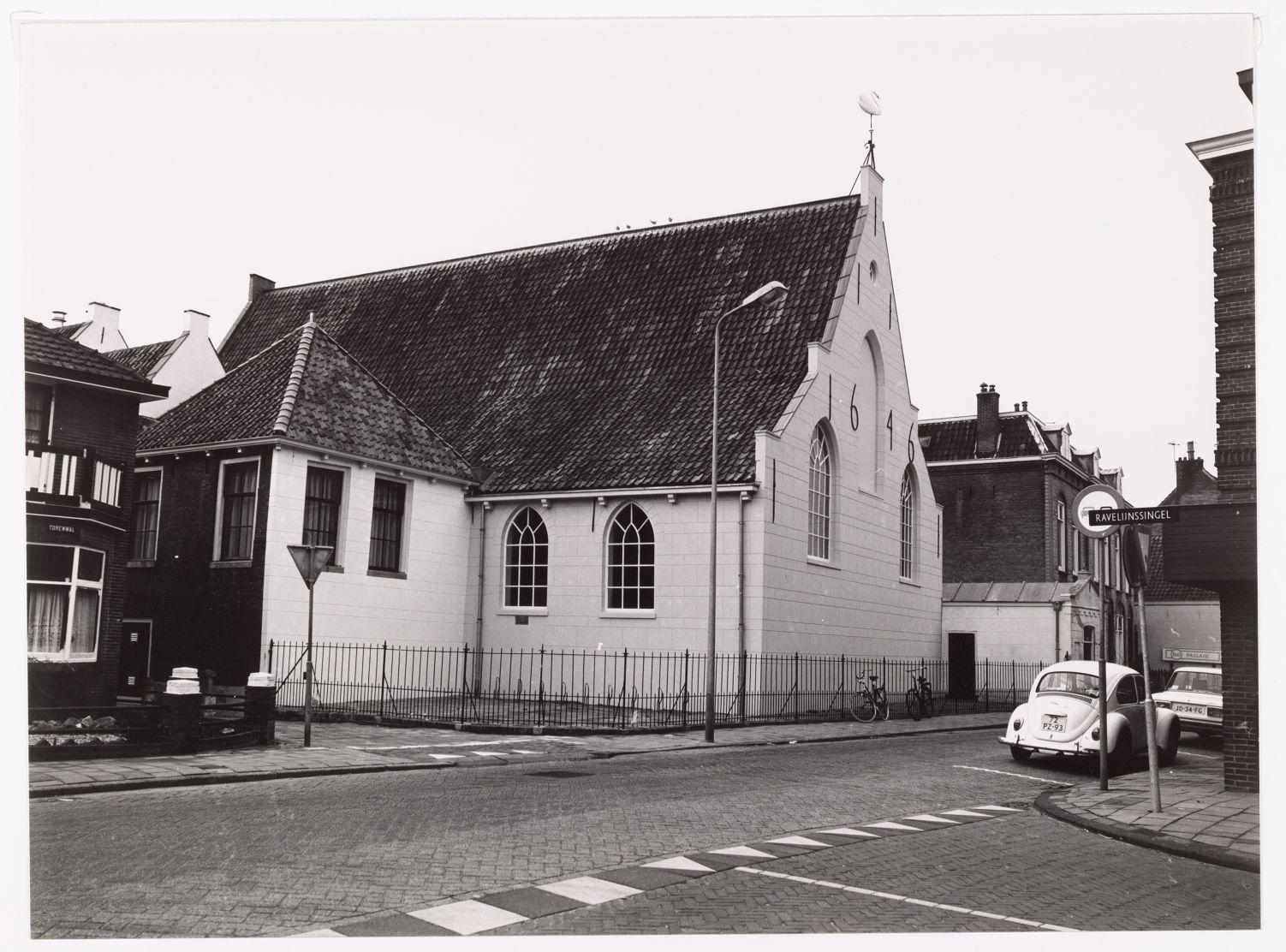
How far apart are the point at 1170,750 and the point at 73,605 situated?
16.8 meters

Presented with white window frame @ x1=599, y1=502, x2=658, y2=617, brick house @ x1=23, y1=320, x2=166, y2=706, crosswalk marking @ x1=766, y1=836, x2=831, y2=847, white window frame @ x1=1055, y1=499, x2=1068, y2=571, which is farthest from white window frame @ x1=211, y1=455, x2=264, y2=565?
white window frame @ x1=1055, y1=499, x2=1068, y2=571

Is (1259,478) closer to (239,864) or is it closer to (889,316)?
(239,864)

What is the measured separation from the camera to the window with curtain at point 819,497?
2738 cm

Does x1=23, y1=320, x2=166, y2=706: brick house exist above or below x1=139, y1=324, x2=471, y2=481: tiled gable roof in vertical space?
below

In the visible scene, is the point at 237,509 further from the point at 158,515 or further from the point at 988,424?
the point at 988,424

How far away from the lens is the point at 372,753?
1650 centimetres

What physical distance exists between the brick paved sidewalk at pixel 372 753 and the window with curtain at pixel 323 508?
493 centimetres

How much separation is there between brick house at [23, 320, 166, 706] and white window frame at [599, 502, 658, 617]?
1095 centimetres

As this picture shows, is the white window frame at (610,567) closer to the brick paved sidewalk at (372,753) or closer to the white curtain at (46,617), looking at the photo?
the brick paved sidewalk at (372,753)

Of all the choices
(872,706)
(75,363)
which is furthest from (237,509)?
(872,706)

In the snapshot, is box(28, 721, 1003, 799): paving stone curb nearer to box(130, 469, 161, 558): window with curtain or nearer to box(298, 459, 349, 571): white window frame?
box(298, 459, 349, 571): white window frame

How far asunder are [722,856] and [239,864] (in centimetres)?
366

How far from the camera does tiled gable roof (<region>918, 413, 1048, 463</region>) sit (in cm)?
4309

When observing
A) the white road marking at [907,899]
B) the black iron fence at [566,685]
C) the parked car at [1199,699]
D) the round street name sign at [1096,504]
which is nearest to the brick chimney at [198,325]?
the black iron fence at [566,685]
